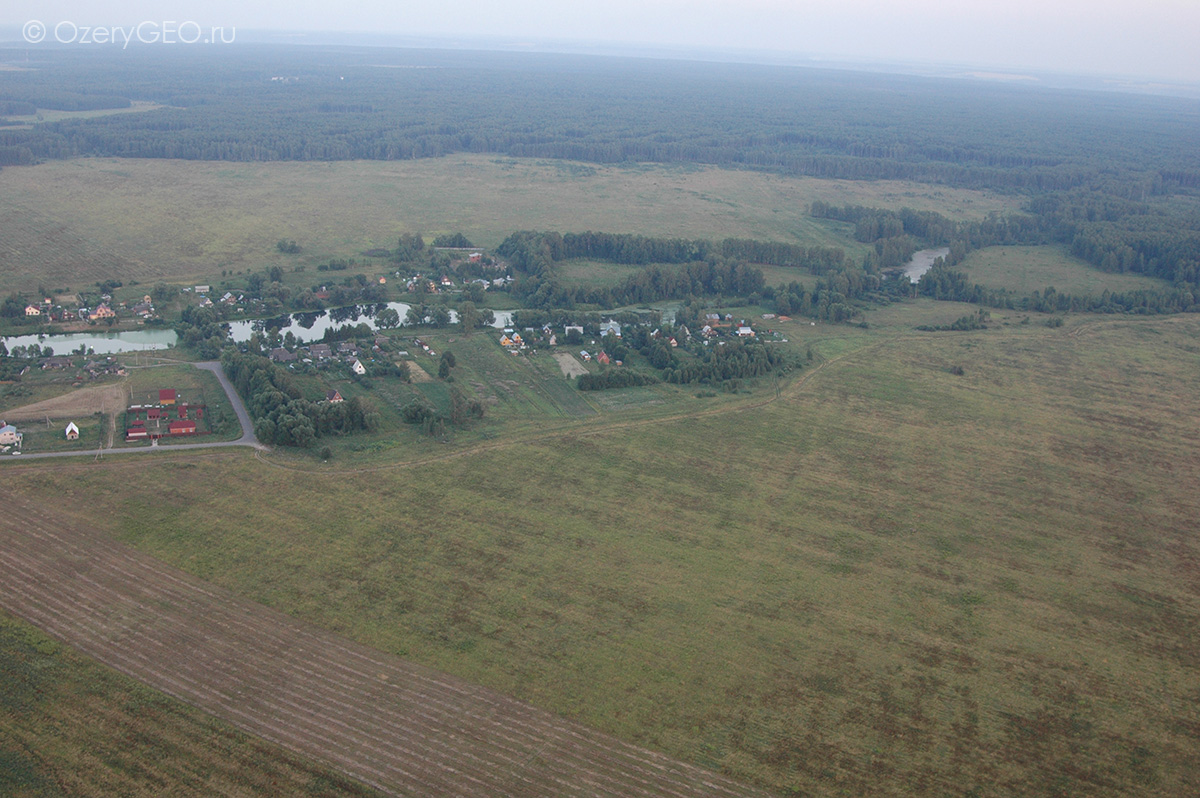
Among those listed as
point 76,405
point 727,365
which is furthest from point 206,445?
point 727,365

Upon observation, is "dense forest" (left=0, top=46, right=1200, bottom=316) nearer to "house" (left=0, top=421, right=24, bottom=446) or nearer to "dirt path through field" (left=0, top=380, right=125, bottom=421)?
"dirt path through field" (left=0, top=380, right=125, bottom=421)

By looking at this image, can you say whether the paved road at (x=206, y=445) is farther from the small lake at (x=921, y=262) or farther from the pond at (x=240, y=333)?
the small lake at (x=921, y=262)

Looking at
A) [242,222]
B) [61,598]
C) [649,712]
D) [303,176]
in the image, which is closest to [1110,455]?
A: [649,712]

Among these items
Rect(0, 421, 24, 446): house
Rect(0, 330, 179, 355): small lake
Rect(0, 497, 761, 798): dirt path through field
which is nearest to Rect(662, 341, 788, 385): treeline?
Rect(0, 497, 761, 798): dirt path through field

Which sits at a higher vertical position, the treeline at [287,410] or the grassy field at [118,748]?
the treeline at [287,410]

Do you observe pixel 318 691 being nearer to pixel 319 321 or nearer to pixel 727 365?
pixel 727 365

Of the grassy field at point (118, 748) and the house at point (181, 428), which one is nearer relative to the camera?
the grassy field at point (118, 748)

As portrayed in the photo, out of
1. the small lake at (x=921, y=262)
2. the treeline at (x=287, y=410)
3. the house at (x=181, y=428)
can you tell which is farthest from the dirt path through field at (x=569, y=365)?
the small lake at (x=921, y=262)
